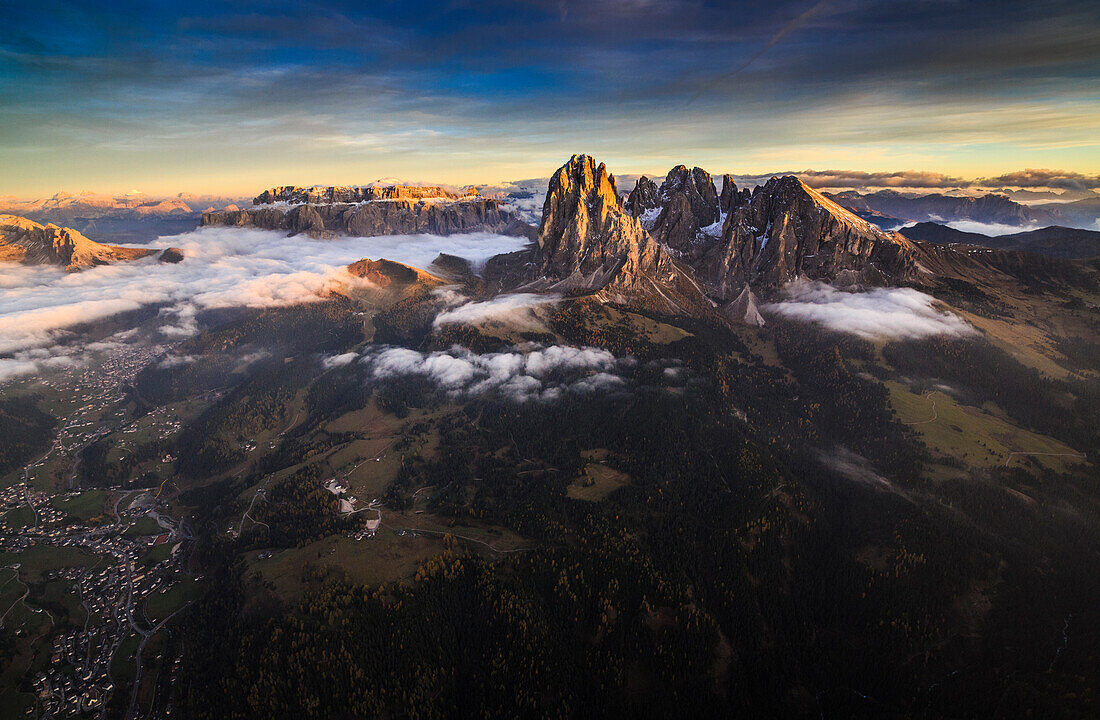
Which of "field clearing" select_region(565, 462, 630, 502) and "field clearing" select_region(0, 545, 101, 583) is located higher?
"field clearing" select_region(565, 462, 630, 502)

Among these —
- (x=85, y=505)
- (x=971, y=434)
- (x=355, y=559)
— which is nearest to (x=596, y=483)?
(x=355, y=559)

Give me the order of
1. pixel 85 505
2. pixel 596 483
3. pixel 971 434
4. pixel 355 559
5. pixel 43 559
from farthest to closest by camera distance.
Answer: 1. pixel 85 505
2. pixel 971 434
3. pixel 596 483
4. pixel 43 559
5. pixel 355 559

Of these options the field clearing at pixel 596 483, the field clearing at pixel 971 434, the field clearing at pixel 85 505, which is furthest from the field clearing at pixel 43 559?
the field clearing at pixel 971 434

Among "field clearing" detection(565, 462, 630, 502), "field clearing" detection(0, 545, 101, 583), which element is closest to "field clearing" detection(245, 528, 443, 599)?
"field clearing" detection(565, 462, 630, 502)

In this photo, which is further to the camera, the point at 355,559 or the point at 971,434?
the point at 971,434

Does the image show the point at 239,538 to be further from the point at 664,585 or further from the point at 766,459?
the point at 766,459

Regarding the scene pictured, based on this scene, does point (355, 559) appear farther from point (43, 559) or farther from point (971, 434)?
point (971, 434)

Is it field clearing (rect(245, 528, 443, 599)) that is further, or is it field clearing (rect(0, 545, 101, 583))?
field clearing (rect(0, 545, 101, 583))

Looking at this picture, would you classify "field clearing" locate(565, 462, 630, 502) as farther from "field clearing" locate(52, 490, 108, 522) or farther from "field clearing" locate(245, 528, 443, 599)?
"field clearing" locate(52, 490, 108, 522)
